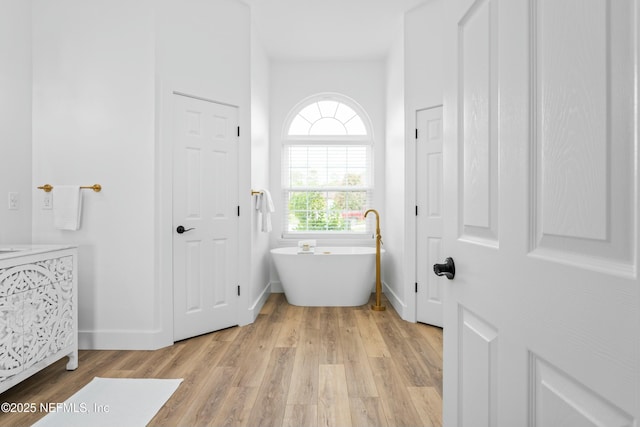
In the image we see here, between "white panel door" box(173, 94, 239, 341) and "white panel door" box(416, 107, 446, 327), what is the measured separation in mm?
1685

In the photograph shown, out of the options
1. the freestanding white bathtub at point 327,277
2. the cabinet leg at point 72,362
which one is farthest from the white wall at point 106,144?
the freestanding white bathtub at point 327,277

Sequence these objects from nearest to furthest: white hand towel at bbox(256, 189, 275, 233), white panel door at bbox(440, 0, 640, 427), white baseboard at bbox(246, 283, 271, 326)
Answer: white panel door at bbox(440, 0, 640, 427) < white baseboard at bbox(246, 283, 271, 326) < white hand towel at bbox(256, 189, 275, 233)

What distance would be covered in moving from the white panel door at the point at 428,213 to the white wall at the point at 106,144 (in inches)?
88.4

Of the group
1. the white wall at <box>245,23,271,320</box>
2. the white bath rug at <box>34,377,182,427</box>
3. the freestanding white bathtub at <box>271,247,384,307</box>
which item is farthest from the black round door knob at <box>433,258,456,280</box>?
the freestanding white bathtub at <box>271,247,384,307</box>

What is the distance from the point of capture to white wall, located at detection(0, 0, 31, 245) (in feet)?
8.30

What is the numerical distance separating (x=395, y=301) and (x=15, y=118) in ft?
11.8

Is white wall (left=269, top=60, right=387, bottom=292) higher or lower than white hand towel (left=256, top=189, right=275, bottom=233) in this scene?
higher

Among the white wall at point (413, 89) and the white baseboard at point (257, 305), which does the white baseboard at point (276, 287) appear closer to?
the white baseboard at point (257, 305)

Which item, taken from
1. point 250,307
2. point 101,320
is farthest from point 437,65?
point 101,320

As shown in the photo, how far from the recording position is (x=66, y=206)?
8.82 feet

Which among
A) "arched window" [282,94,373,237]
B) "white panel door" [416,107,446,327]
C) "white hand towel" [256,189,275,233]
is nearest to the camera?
"white panel door" [416,107,446,327]

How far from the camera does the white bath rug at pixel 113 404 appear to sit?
5.98 ft

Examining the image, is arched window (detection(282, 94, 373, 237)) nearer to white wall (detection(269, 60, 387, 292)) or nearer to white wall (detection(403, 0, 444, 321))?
white wall (detection(269, 60, 387, 292))

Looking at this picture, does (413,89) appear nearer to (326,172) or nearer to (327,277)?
(326,172)
